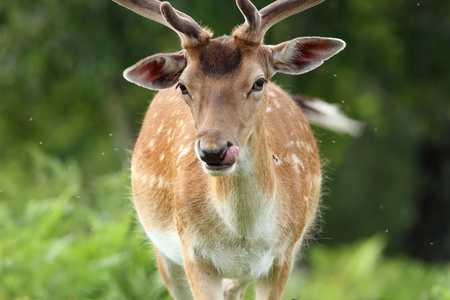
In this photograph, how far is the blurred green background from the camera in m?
10.3

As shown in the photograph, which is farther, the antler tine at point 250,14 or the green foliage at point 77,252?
the green foliage at point 77,252

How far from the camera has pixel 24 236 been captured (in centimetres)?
1059

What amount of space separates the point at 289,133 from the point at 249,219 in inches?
45.2

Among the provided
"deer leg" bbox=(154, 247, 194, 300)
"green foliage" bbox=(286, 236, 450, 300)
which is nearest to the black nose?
"deer leg" bbox=(154, 247, 194, 300)

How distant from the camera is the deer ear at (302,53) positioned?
20.0ft

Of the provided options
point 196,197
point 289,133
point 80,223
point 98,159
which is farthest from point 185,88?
point 98,159

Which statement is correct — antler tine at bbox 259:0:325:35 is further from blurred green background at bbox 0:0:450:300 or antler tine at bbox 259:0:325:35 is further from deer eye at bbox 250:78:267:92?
blurred green background at bbox 0:0:450:300

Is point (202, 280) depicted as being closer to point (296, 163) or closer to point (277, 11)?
point (296, 163)

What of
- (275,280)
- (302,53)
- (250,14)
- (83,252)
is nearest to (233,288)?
(275,280)

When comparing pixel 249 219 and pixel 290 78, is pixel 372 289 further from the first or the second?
pixel 249 219

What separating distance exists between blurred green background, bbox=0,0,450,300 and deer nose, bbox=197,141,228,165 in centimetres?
373

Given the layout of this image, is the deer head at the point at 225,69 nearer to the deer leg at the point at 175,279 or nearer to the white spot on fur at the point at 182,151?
the white spot on fur at the point at 182,151

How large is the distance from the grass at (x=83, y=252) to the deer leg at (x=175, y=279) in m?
1.30

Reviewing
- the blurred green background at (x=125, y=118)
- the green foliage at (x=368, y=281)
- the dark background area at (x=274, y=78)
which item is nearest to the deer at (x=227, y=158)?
the blurred green background at (x=125, y=118)
